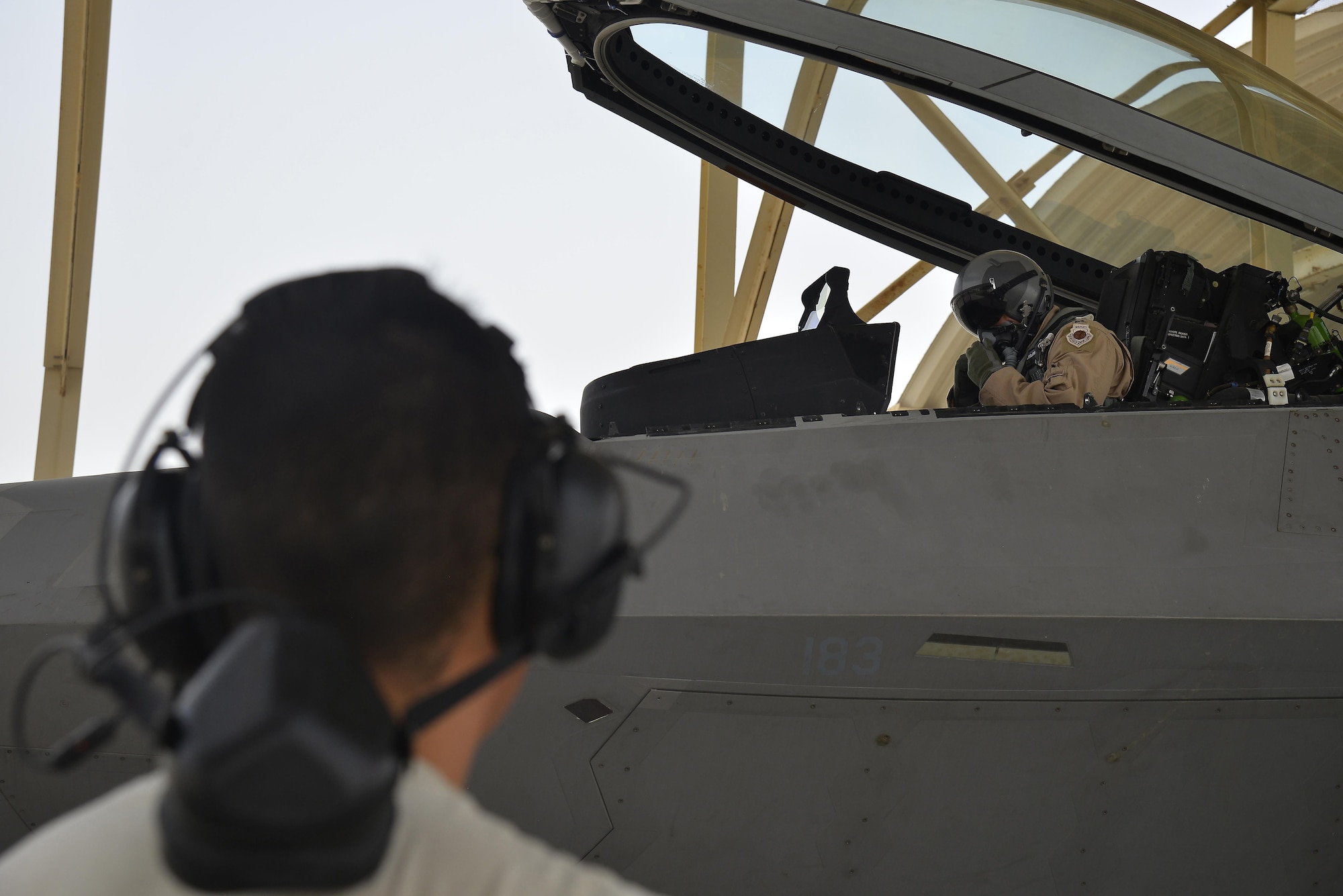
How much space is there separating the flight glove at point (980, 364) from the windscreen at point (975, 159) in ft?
2.55

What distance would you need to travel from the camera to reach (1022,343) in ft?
12.7

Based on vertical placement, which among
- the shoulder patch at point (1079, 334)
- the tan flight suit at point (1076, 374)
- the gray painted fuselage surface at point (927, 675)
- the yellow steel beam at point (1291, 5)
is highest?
the yellow steel beam at point (1291, 5)

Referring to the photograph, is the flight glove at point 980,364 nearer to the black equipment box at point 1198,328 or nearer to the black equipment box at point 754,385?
the black equipment box at point 1198,328

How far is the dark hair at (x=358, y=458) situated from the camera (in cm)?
65

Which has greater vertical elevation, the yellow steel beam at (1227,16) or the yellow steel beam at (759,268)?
the yellow steel beam at (1227,16)

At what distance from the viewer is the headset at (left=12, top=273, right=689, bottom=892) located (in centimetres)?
52

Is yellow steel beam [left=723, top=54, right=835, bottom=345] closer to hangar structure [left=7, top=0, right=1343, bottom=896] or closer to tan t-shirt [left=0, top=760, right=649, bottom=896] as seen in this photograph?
hangar structure [left=7, top=0, right=1343, bottom=896]

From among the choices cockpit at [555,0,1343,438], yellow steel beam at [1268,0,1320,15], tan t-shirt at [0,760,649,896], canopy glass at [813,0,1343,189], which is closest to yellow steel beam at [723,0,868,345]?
cockpit at [555,0,1343,438]

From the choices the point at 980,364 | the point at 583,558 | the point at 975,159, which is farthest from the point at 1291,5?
the point at 583,558

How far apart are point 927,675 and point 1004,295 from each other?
2079 millimetres

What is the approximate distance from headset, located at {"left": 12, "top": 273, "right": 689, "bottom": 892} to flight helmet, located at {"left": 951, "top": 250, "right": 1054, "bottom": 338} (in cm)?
337

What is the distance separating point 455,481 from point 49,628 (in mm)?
2042

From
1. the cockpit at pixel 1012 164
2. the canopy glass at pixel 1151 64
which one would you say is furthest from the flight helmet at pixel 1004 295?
the canopy glass at pixel 1151 64

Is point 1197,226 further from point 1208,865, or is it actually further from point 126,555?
Result: point 126,555
